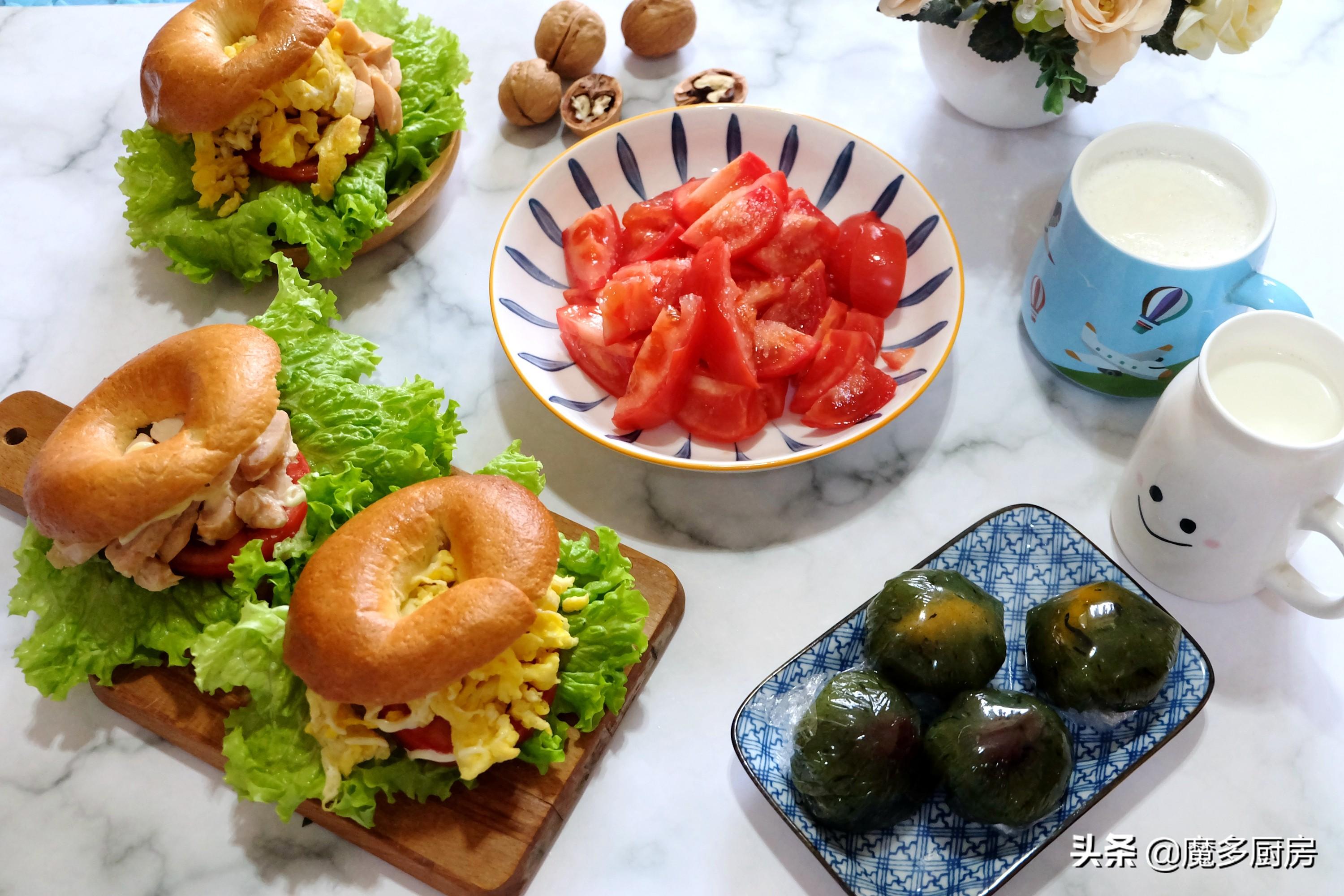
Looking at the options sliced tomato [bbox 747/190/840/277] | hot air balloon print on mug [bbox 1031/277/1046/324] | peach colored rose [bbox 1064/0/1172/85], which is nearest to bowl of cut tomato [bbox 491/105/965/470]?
sliced tomato [bbox 747/190/840/277]

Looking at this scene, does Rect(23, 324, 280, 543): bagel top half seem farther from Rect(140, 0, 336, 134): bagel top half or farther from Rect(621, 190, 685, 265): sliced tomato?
Rect(621, 190, 685, 265): sliced tomato

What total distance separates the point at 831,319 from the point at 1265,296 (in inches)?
24.9

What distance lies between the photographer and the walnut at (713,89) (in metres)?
2.09

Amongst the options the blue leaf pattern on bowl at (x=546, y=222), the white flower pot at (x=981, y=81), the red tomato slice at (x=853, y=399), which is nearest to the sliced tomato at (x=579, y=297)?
the blue leaf pattern on bowl at (x=546, y=222)

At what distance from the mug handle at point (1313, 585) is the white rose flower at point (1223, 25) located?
784 millimetres

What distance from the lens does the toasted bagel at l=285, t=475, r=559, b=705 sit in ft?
4.01

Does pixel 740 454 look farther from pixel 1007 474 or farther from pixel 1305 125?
pixel 1305 125

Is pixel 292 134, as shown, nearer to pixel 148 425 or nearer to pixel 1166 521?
pixel 148 425

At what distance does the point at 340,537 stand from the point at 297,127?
0.88m

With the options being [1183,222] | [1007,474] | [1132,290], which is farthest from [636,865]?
[1183,222]

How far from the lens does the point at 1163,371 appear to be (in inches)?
62.4

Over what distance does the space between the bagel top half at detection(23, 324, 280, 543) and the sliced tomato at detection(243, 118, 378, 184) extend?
0.48m

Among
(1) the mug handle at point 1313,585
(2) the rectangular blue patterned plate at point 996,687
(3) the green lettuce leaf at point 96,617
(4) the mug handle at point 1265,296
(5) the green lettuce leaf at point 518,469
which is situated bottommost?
(3) the green lettuce leaf at point 96,617

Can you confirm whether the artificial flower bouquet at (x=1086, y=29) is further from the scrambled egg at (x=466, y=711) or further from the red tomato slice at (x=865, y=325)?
the scrambled egg at (x=466, y=711)
